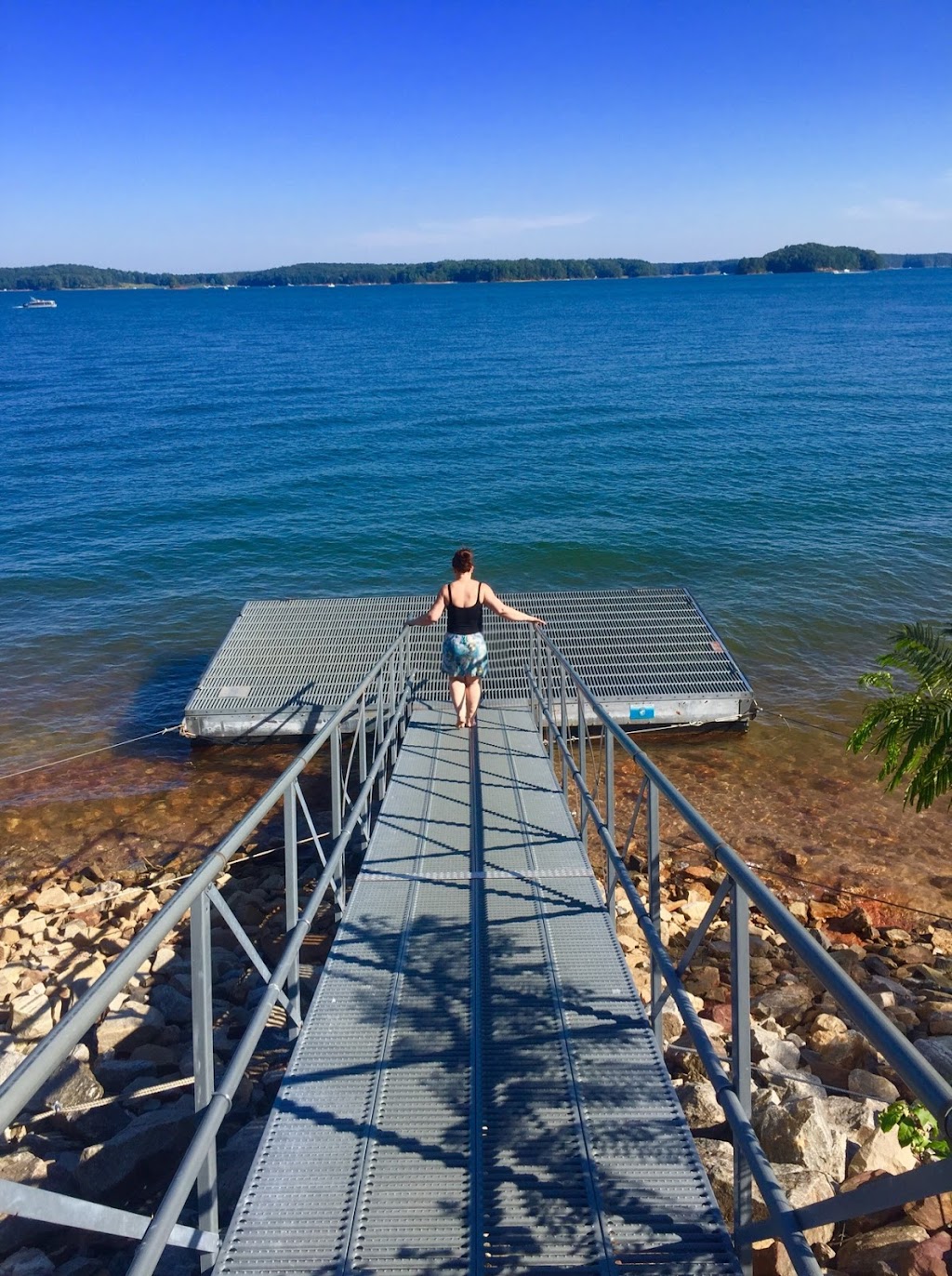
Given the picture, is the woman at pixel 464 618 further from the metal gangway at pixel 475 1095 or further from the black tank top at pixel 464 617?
the metal gangway at pixel 475 1095

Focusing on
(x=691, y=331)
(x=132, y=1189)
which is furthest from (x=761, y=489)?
(x=691, y=331)

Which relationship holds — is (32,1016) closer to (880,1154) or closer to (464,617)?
(464,617)

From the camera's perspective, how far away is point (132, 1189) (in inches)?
190

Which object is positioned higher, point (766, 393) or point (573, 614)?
point (766, 393)

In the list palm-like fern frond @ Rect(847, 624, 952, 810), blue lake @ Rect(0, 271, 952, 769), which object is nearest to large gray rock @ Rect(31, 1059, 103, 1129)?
palm-like fern frond @ Rect(847, 624, 952, 810)

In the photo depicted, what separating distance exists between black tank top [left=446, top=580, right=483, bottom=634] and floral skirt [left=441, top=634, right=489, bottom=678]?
0.06 m

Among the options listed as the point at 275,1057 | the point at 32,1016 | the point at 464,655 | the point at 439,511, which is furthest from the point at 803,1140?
the point at 439,511

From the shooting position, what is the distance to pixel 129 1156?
4883 millimetres

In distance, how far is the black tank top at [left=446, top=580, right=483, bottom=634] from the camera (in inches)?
339

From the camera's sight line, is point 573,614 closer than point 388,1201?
No

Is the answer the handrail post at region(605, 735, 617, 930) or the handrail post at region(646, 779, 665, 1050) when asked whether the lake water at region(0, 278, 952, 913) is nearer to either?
the handrail post at region(605, 735, 617, 930)

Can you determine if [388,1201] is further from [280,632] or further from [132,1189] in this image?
[280,632]

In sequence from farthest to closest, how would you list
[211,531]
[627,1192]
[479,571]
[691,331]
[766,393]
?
[691,331] → [766,393] → [211,531] → [479,571] → [627,1192]

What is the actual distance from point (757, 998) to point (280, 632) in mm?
10445
